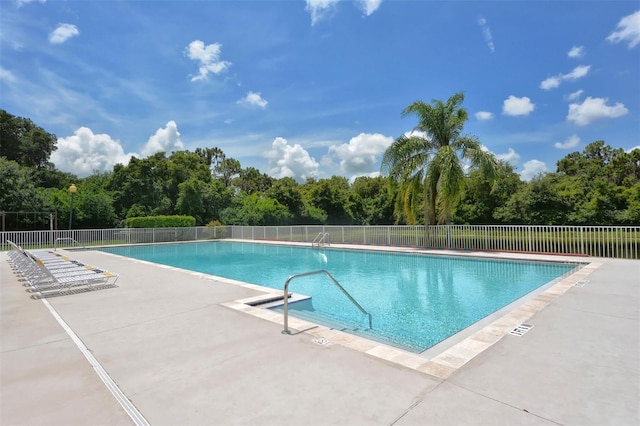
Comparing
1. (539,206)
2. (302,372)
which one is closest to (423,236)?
(302,372)

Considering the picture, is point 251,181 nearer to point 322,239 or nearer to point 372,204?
point 372,204

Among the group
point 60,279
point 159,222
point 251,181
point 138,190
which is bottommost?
point 60,279

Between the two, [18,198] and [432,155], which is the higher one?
[432,155]

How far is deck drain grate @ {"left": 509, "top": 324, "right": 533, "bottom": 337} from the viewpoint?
3.82 meters

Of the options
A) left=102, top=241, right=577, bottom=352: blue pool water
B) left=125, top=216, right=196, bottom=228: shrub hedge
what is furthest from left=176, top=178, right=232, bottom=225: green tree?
left=102, top=241, right=577, bottom=352: blue pool water

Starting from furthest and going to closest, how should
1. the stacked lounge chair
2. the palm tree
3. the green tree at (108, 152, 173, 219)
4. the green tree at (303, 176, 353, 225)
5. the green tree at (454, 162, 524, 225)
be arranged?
the green tree at (303, 176, 353, 225)
the green tree at (454, 162, 524, 225)
the green tree at (108, 152, 173, 219)
the palm tree
the stacked lounge chair

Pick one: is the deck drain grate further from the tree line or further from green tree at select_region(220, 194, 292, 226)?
green tree at select_region(220, 194, 292, 226)

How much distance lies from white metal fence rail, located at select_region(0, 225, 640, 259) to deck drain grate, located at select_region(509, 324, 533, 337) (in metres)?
8.83

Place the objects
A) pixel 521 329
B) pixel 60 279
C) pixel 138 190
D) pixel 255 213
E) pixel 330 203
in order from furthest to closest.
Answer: pixel 330 203 < pixel 255 213 < pixel 138 190 < pixel 60 279 < pixel 521 329

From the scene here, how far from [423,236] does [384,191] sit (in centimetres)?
2397

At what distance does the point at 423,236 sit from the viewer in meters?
15.1

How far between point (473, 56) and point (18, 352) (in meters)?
15.8

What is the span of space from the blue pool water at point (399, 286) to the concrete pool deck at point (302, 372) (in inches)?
40.6

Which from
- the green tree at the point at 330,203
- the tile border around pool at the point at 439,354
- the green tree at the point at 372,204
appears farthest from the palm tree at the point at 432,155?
the green tree at the point at 372,204
